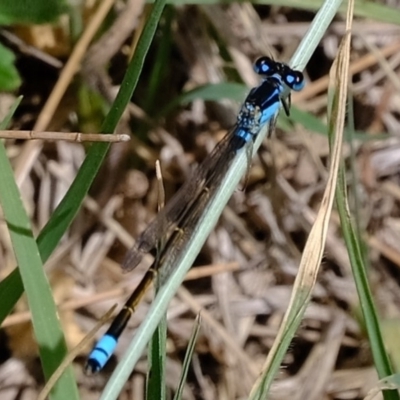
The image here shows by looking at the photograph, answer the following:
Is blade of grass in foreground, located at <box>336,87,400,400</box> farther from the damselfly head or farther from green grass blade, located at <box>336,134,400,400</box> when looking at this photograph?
the damselfly head

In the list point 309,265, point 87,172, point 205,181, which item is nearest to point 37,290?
point 87,172

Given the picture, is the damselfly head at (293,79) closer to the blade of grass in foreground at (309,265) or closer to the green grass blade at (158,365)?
the blade of grass in foreground at (309,265)

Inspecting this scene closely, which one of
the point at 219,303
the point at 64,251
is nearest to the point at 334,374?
the point at 219,303

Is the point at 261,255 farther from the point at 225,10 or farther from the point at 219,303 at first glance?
the point at 225,10

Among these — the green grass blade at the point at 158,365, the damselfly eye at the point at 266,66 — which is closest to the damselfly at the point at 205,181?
the damselfly eye at the point at 266,66

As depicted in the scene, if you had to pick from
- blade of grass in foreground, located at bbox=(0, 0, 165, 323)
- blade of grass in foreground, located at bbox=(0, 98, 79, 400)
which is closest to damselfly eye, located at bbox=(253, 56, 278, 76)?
blade of grass in foreground, located at bbox=(0, 0, 165, 323)

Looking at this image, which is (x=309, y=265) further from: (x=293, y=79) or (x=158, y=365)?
(x=293, y=79)
